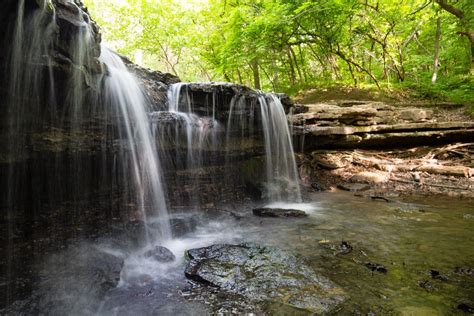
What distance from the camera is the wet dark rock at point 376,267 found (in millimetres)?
3500

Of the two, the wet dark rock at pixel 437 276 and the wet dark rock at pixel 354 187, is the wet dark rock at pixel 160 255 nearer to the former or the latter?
the wet dark rock at pixel 437 276

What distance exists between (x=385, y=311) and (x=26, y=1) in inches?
198

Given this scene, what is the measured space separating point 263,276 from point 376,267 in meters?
1.54

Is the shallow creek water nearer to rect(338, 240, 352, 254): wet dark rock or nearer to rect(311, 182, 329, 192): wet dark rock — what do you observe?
rect(338, 240, 352, 254): wet dark rock

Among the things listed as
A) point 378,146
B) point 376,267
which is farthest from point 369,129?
point 376,267

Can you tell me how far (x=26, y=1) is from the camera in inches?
119

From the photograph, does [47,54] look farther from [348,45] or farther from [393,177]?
[348,45]

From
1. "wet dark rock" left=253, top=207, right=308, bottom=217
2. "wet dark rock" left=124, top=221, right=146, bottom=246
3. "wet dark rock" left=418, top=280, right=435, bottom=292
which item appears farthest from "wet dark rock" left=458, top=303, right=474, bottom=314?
"wet dark rock" left=124, top=221, right=146, bottom=246

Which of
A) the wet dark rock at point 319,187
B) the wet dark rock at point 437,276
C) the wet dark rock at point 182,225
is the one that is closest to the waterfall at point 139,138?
the wet dark rock at point 182,225

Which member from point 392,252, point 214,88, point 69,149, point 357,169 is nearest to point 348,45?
point 357,169

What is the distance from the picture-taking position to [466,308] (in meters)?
2.58

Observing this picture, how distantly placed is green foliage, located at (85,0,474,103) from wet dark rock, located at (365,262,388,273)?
10.0m

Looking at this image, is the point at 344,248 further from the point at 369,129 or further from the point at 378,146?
the point at 378,146

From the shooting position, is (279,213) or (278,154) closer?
(279,213)
